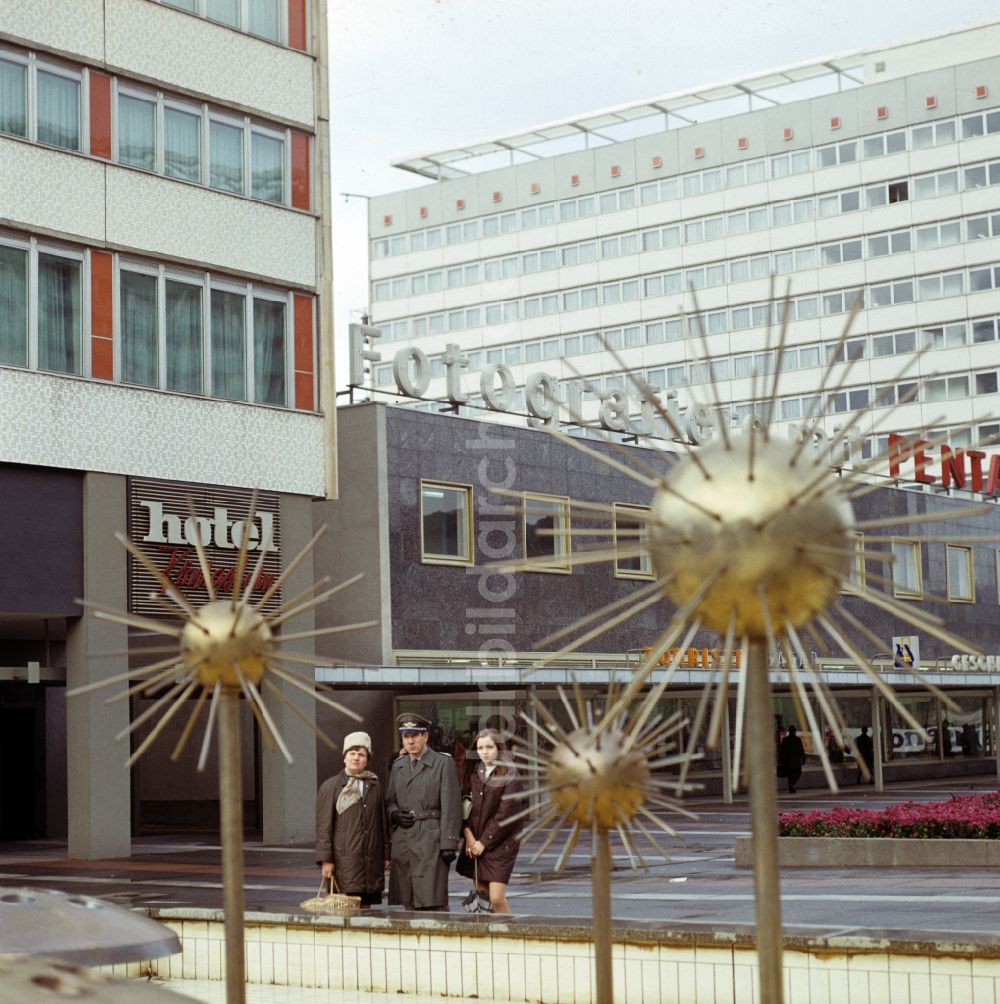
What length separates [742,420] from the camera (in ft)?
275

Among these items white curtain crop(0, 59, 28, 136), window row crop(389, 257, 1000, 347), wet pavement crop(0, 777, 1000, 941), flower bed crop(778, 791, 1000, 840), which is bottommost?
wet pavement crop(0, 777, 1000, 941)

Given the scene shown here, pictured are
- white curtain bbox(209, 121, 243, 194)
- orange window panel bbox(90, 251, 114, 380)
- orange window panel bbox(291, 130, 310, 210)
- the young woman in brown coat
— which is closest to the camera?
the young woman in brown coat

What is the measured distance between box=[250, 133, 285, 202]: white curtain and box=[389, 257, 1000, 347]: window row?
140ft

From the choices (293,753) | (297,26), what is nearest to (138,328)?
(297,26)

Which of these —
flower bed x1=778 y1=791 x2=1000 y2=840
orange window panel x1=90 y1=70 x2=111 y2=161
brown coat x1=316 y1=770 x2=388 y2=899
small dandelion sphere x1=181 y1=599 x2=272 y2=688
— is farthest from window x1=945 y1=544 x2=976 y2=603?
small dandelion sphere x1=181 y1=599 x2=272 y2=688

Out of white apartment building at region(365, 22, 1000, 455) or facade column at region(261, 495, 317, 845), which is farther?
white apartment building at region(365, 22, 1000, 455)

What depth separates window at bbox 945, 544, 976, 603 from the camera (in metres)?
54.3

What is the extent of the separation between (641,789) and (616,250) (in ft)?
259

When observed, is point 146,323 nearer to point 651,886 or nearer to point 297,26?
point 297,26

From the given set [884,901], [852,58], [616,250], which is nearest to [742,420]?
[616,250]

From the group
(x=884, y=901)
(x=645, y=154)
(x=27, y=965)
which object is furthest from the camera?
(x=645, y=154)

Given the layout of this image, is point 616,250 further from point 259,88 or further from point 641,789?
point 641,789

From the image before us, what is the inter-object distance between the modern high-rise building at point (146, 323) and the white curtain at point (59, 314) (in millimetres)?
25

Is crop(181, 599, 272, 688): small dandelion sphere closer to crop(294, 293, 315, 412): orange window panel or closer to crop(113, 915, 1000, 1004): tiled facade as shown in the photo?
crop(113, 915, 1000, 1004): tiled facade
